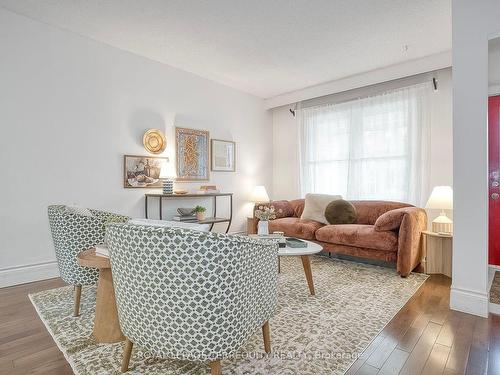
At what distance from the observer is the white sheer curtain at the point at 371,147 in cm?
407

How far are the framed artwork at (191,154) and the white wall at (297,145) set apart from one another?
1.76 metres

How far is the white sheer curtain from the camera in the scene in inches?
160

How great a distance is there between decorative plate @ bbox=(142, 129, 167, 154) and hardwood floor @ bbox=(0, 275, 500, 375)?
2.20 m

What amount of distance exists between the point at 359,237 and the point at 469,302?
1264mm

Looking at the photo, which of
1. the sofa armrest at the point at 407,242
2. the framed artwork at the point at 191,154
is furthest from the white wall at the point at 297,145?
the framed artwork at the point at 191,154

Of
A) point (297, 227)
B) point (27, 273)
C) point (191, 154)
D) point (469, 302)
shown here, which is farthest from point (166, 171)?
point (469, 302)

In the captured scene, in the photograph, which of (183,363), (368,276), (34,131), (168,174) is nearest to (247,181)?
(168,174)

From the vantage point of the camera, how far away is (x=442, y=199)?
10.9 feet

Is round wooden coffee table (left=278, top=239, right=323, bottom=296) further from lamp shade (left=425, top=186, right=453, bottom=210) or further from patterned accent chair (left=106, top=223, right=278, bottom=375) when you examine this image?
lamp shade (left=425, top=186, right=453, bottom=210)

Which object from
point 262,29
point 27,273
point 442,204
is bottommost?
point 27,273

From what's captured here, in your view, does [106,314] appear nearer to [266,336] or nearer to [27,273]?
[266,336]

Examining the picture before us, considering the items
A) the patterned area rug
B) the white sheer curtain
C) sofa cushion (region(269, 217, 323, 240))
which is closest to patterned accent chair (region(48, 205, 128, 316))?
the patterned area rug

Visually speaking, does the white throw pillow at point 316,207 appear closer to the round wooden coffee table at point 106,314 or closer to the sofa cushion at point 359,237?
the sofa cushion at point 359,237

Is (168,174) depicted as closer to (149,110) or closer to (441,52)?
(149,110)
